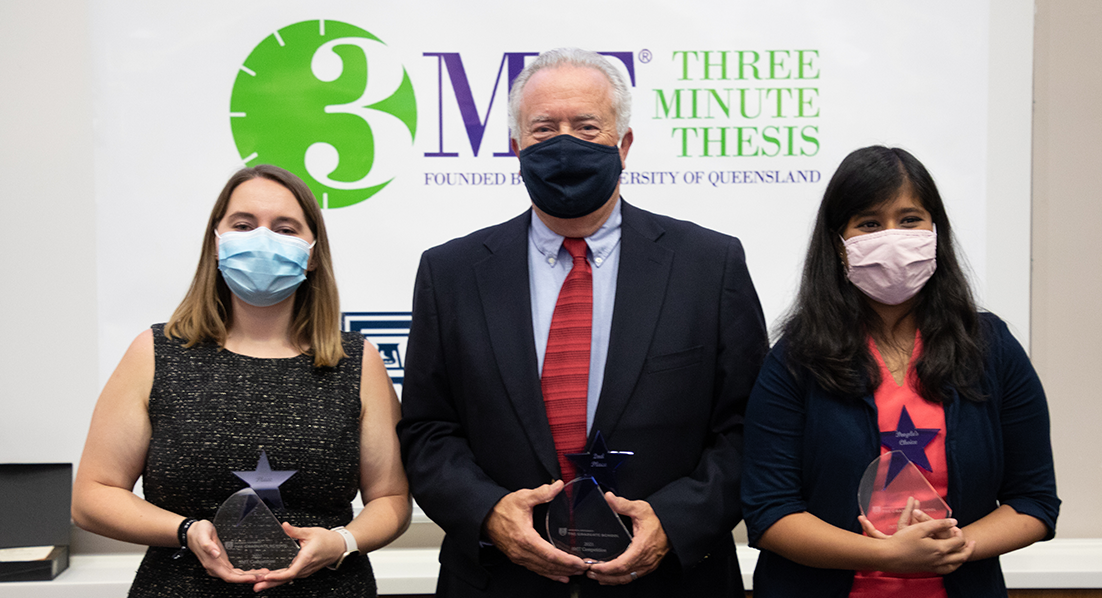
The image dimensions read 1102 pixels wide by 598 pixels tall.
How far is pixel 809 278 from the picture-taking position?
1610mm

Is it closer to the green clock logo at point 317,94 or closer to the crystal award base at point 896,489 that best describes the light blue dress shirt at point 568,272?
the crystal award base at point 896,489

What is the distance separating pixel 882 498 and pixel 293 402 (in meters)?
1.21

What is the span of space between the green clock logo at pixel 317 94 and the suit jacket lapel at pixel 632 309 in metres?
1.33

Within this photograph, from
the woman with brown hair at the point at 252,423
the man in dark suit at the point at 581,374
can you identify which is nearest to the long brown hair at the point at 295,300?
the woman with brown hair at the point at 252,423

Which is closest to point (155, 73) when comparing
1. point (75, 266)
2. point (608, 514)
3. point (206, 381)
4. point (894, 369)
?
point (75, 266)

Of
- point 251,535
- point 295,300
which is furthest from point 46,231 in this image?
point 251,535

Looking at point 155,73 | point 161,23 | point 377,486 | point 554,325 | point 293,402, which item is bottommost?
point 377,486

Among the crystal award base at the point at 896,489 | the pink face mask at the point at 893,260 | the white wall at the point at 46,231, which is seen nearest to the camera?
the crystal award base at the point at 896,489

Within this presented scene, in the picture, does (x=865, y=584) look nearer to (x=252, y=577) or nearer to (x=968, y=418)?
(x=968, y=418)

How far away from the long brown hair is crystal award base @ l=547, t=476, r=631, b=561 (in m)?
0.63

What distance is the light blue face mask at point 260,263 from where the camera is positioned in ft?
5.54

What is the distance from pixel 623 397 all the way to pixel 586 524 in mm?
259

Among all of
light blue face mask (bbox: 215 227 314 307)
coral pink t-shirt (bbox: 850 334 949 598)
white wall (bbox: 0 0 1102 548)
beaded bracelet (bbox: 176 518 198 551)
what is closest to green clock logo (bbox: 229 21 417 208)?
white wall (bbox: 0 0 1102 548)

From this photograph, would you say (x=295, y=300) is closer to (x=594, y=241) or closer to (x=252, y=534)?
(x=252, y=534)
